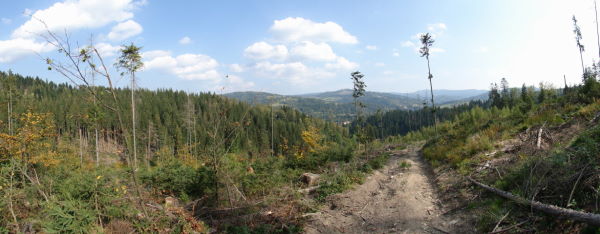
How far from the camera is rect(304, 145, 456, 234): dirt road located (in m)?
6.64

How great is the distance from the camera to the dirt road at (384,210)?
6637mm

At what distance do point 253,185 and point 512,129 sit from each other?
12.0m

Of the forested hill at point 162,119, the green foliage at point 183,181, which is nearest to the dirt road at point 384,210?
the forested hill at point 162,119

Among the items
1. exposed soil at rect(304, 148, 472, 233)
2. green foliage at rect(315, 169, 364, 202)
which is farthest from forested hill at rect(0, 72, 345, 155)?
exposed soil at rect(304, 148, 472, 233)

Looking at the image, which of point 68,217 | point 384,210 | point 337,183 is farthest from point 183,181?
point 384,210

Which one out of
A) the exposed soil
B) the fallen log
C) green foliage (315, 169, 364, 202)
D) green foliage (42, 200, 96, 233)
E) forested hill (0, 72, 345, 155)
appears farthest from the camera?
forested hill (0, 72, 345, 155)

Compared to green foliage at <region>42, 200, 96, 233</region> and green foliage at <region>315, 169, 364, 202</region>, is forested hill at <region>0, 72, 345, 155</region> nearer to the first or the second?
green foliage at <region>42, 200, 96, 233</region>

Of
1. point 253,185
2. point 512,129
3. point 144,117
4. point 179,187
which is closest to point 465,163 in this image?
point 512,129

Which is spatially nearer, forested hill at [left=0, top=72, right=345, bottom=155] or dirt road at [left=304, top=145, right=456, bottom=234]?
dirt road at [left=304, top=145, right=456, bottom=234]

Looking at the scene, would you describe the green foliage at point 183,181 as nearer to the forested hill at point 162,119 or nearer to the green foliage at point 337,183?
the forested hill at point 162,119

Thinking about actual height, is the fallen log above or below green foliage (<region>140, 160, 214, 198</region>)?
above

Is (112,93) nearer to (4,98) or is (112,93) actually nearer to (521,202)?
(521,202)

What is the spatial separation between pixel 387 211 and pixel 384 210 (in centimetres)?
11

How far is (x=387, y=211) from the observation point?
7.72m
